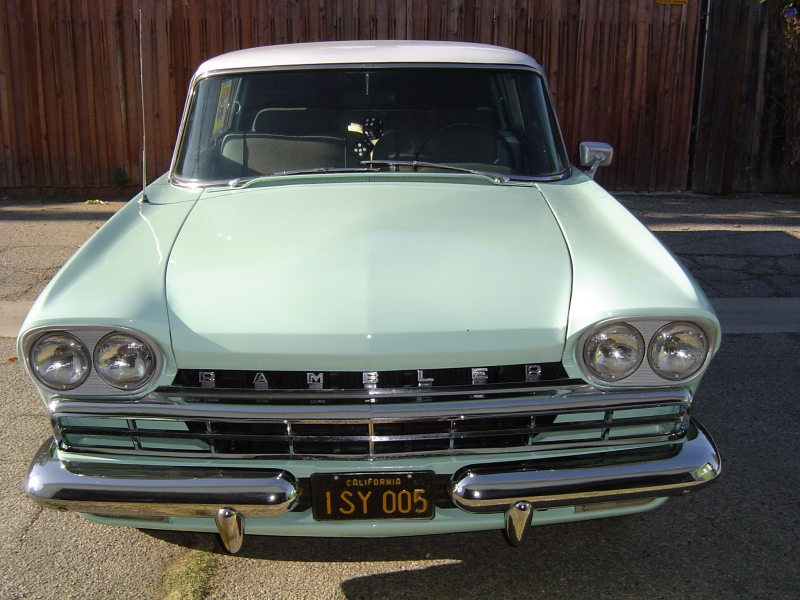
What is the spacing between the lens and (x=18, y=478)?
3156 millimetres

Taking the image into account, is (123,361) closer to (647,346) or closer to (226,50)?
(647,346)

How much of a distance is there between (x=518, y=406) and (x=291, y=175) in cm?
149

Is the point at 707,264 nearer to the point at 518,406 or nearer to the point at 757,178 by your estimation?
the point at 757,178

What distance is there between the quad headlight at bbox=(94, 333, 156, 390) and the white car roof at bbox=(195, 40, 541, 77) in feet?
5.51

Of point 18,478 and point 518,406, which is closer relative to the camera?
point 518,406

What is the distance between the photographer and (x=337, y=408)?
7.00ft

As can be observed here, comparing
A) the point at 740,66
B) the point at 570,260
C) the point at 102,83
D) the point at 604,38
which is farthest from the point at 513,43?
the point at 570,260

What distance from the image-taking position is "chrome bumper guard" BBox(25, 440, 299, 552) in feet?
7.03

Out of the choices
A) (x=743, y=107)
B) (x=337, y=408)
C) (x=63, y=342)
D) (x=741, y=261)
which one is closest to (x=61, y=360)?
(x=63, y=342)

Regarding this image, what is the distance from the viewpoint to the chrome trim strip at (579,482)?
84.9 inches

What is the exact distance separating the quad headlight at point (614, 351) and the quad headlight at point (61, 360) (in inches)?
54.6

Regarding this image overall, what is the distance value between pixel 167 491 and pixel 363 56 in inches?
82.6

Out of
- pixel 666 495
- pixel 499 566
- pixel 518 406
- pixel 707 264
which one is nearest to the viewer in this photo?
pixel 518 406

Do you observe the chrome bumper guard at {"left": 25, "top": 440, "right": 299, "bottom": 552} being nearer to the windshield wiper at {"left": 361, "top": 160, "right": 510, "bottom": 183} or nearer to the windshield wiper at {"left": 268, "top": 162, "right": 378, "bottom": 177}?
the windshield wiper at {"left": 268, "top": 162, "right": 378, "bottom": 177}
